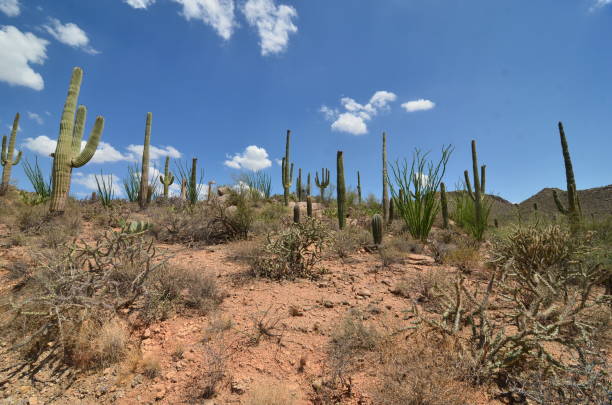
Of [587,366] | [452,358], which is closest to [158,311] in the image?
[452,358]

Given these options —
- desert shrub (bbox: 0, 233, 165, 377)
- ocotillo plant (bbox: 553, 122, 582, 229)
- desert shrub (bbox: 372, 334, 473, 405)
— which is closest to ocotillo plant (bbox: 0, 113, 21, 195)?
desert shrub (bbox: 0, 233, 165, 377)

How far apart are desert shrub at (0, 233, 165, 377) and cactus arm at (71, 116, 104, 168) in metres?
5.42

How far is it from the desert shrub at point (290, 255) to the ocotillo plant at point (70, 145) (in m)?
6.15

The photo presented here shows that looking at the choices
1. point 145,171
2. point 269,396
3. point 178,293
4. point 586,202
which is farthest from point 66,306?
point 586,202

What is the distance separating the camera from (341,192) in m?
8.07

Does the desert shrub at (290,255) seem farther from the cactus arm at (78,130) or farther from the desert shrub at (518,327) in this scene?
the cactus arm at (78,130)

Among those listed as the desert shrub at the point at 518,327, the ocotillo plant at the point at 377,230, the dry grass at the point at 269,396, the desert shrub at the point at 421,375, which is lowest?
Result: the dry grass at the point at 269,396

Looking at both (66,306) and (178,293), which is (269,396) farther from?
(66,306)

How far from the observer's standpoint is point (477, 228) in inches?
325

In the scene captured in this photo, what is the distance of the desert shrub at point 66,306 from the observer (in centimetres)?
274

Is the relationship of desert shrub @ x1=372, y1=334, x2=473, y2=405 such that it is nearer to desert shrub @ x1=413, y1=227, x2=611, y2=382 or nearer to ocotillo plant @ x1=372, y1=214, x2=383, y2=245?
desert shrub @ x1=413, y1=227, x2=611, y2=382

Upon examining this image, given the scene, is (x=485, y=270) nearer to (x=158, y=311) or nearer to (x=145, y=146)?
(x=158, y=311)

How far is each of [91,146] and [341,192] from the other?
6930mm

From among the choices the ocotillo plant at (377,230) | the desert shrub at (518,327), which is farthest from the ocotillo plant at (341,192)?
the desert shrub at (518,327)
